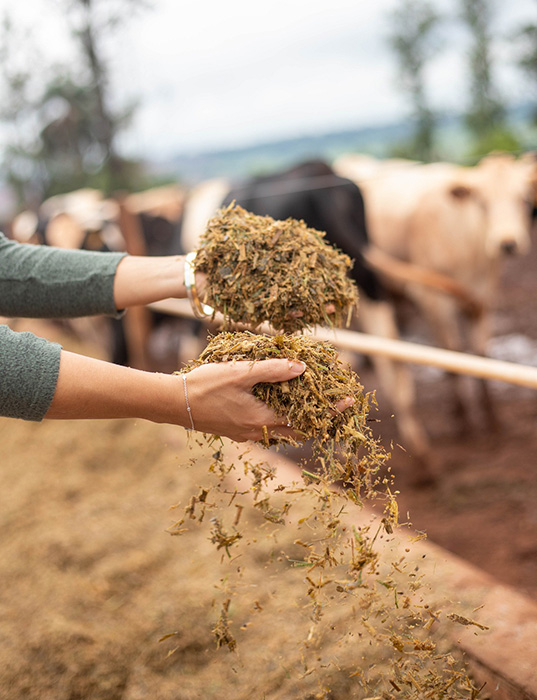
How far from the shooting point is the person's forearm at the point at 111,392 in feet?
3.50

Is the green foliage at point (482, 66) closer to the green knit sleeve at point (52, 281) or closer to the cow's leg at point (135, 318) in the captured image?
the cow's leg at point (135, 318)

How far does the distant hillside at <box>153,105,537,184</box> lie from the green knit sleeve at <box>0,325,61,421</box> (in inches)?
248

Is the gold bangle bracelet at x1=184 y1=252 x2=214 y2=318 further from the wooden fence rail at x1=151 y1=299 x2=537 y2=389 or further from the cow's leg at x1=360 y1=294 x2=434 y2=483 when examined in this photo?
the cow's leg at x1=360 y1=294 x2=434 y2=483

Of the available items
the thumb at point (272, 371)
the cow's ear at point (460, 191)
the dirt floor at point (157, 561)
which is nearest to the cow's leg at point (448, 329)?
the dirt floor at point (157, 561)

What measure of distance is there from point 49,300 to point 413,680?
1.10 m

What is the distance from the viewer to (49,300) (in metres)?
1.51

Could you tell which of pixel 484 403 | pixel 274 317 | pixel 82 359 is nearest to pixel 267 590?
pixel 274 317

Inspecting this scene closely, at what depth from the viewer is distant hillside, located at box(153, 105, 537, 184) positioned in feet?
42.9

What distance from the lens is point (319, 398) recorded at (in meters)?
1.09

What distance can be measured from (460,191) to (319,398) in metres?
3.29

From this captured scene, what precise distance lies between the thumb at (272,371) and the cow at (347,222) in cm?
261

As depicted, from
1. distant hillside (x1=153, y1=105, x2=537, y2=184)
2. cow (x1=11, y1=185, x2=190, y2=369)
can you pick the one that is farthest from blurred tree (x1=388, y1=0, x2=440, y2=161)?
cow (x1=11, y1=185, x2=190, y2=369)

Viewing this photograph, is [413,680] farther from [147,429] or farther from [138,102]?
[138,102]

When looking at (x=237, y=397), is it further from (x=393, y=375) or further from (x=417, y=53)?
(x=417, y=53)
